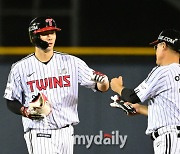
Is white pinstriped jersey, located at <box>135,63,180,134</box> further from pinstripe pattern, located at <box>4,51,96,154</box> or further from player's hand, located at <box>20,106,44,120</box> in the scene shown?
player's hand, located at <box>20,106,44,120</box>

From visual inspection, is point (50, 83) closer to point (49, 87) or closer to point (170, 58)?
point (49, 87)

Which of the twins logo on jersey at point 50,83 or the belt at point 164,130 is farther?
the twins logo on jersey at point 50,83

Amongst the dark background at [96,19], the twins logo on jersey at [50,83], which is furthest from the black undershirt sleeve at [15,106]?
the dark background at [96,19]

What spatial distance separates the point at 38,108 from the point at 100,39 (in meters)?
3.31

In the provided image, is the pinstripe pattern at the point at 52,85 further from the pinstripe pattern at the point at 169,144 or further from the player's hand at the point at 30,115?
the pinstripe pattern at the point at 169,144

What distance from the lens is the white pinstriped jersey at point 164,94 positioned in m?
5.96

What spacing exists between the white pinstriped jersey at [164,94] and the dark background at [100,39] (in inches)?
64.1

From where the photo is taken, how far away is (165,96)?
598 centimetres

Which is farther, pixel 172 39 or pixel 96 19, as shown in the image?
pixel 96 19

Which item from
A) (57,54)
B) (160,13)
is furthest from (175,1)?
(57,54)

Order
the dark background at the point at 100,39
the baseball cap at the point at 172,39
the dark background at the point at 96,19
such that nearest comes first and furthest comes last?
the baseball cap at the point at 172,39 < the dark background at the point at 100,39 < the dark background at the point at 96,19

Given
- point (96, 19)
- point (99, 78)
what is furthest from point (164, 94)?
point (96, 19)

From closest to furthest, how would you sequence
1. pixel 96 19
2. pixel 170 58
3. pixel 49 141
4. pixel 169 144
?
pixel 169 144 < pixel 170 58 < pixel 49 141 < pixel 96 19

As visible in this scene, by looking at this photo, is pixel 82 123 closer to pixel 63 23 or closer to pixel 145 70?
pixel 145 70
